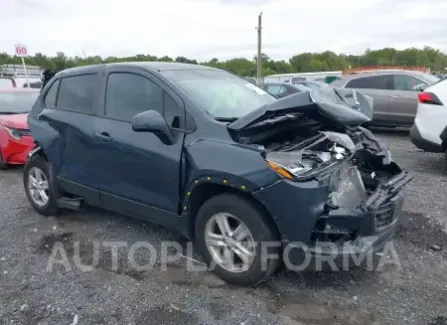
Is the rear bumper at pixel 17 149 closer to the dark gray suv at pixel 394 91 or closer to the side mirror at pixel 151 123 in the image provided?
the side mirror at pixel 151 123

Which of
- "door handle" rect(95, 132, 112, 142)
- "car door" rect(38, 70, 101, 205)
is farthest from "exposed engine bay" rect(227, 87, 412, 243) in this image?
"car door" rect(38, 70, 101, 205)

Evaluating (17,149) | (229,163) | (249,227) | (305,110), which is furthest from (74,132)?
(17,149)

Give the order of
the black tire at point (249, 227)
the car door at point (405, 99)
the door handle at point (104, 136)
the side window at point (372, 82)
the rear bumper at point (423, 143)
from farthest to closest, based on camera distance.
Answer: the side window at point (372, 82), the car door at point (405, 99), the rear bumper at point (423, 143), the door handle at point (104, 136), the black tire at point (249, 227)

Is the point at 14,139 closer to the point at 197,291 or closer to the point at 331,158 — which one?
the point at 197,291

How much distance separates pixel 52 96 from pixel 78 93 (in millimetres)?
526

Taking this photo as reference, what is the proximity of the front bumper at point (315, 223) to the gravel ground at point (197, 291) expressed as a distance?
0.38 meters

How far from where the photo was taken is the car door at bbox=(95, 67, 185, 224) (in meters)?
3.62

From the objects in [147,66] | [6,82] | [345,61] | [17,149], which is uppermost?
[345,61]

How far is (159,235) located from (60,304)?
1.35 meters

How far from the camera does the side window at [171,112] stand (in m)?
3.64

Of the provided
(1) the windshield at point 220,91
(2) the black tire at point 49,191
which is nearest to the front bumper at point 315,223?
(1) the windshield at point 220,91

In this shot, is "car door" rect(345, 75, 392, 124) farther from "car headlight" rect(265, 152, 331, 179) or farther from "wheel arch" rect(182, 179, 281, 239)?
"wheel arch" rect(182, 179, 281, 239)

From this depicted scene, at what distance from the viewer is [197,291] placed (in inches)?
133

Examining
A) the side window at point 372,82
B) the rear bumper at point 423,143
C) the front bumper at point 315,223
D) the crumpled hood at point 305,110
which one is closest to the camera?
the front bumper at point 315,223
